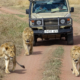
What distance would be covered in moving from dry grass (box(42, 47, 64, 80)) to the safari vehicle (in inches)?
53.3

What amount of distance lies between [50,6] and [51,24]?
0.95 metres

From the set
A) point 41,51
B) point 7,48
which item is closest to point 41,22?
point 41,51

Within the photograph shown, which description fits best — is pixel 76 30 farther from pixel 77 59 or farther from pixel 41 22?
pixel 77 59

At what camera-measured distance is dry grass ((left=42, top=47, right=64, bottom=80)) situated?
6643 mm

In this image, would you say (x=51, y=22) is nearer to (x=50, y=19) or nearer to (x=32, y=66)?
(x=50, y=19)

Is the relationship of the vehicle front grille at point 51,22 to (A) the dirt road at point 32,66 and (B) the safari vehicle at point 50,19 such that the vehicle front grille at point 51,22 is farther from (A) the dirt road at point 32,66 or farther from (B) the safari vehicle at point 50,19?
(A) the dirt road at point 32,66

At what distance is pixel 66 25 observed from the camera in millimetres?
11539

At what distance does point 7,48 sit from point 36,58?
258 cm

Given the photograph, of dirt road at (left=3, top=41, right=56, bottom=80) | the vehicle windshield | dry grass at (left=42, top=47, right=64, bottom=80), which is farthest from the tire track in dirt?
the vehicle windshield

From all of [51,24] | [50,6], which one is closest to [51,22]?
[51,24]

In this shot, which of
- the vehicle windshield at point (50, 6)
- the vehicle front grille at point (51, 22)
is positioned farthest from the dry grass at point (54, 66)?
the vehicle windshield at point (50, 6)

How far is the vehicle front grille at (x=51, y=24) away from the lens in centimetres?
1151

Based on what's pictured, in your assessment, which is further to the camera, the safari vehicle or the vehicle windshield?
the vehicle windshield

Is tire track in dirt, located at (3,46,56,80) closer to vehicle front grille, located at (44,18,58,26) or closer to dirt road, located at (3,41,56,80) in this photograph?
dirt road, located at (3,41,56,80)
